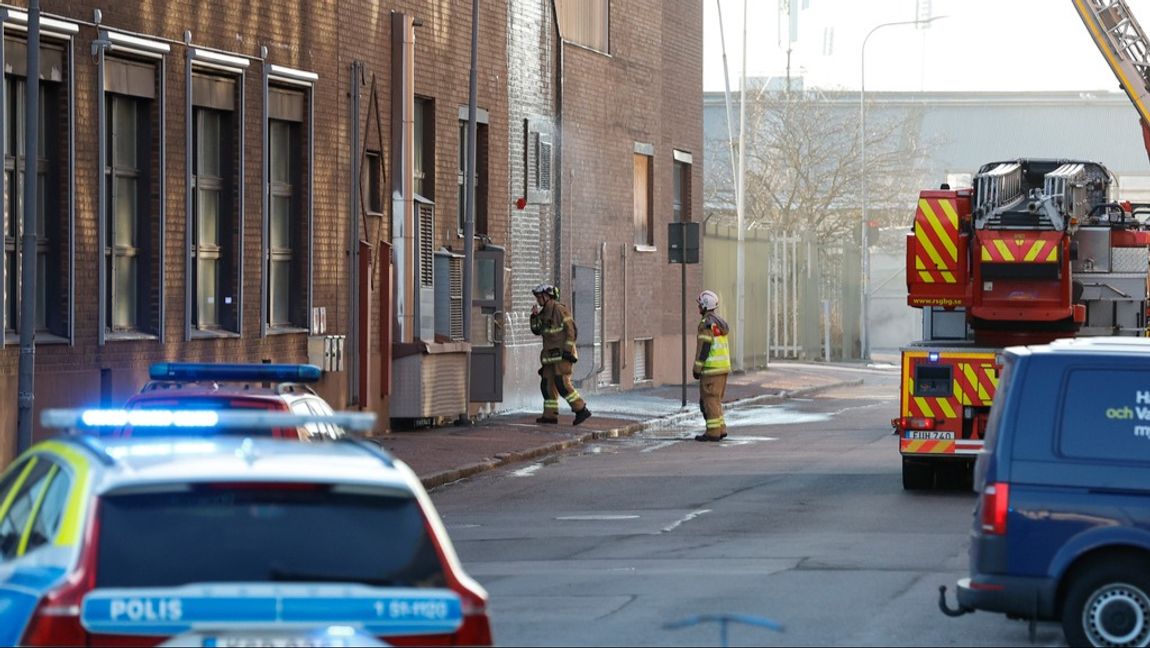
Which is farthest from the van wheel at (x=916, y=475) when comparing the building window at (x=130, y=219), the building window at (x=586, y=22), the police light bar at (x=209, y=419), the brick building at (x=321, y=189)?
the building window at (x=586, y=22)

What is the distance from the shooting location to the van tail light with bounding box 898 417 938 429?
61.7 feet

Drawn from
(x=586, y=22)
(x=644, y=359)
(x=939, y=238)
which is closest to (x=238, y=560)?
(x=939, y=238)

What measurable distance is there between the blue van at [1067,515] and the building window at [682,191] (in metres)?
33.1

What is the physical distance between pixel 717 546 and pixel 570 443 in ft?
37.5

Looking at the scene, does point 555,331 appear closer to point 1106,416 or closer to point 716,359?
point 716,359

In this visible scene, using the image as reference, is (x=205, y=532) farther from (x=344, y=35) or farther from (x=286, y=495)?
(x=344, y=35)

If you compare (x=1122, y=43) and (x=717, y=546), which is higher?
(x=1122, y=43)

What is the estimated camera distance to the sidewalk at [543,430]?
2279cm

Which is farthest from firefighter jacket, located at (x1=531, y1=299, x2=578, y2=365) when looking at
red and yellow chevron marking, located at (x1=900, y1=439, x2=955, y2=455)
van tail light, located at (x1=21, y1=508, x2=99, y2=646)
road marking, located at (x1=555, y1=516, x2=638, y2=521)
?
van tail light, located at (x1=21, y1=508, x2=99, y2=646)

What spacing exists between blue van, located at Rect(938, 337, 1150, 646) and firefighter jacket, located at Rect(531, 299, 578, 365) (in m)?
18.0

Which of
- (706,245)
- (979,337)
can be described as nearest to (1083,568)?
(979,337)

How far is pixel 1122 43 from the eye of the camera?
87.6ft

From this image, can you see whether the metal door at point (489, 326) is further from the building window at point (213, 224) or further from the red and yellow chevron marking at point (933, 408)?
the red and yellow chevron marking at point (933, 408)

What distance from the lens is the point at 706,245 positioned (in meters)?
46.0
